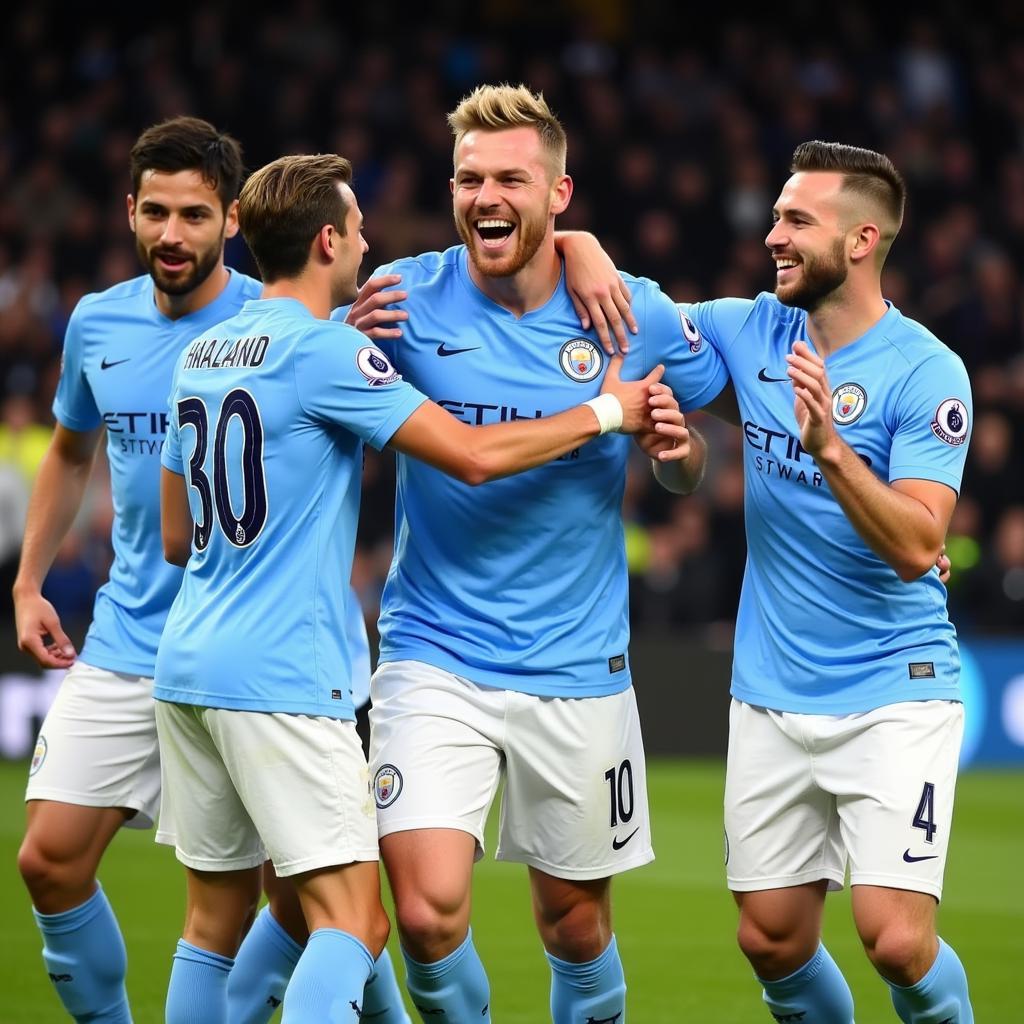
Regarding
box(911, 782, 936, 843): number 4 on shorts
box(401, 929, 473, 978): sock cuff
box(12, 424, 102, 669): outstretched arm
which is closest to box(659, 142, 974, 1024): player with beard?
box(911, 782, 936, 843): number 4 on shorts

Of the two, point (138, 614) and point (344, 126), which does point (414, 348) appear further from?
point (344, 126)

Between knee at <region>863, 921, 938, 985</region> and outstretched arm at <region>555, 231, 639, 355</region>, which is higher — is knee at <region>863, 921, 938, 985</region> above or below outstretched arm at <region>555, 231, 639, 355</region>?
below

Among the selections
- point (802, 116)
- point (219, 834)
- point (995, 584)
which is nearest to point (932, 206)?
point (802, 116)

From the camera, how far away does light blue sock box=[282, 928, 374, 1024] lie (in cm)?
406

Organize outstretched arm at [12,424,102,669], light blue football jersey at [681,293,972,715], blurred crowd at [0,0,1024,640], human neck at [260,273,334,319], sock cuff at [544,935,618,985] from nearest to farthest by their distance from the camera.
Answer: human neck at [260,273,334,319] < light blue football jersey at [681,293,972,715] < sock cuff at [544,935,618,985] < outstretched arm at [12,424,102,669] < blurred crowd at [0,0,1024,640]

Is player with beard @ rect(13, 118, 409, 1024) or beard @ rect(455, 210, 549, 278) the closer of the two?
beard @ rect(455, 210, 549, 278)

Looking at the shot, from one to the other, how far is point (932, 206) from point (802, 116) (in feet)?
5.02

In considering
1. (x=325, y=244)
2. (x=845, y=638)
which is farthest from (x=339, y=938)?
(x=325, y=244)

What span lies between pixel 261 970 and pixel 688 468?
5.93ft

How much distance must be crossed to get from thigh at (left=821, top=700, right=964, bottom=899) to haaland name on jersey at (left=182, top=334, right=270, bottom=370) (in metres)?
1.79

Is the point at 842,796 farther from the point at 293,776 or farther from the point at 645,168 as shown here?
the point at 645,168

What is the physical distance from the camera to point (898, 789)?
4.61 metres

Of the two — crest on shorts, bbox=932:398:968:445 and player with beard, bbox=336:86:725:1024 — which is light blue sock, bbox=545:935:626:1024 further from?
crest on shorts, bbox=932:398:968:445

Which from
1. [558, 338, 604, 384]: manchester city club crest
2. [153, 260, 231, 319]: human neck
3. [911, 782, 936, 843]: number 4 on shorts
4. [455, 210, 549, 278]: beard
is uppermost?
[455, 210, 549, 278]: beard
